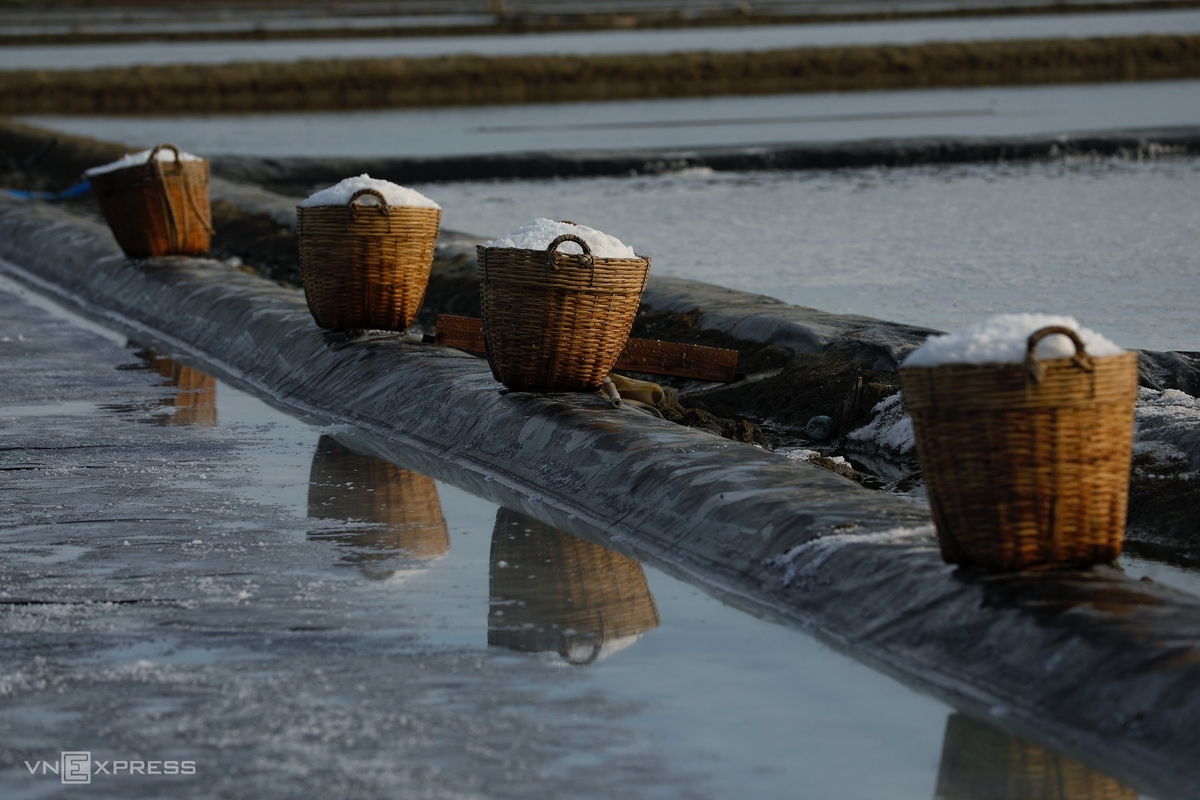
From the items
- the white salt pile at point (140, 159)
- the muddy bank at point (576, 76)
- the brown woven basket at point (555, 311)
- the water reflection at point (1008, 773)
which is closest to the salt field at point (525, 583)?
the water reflection at point (1008, 773)

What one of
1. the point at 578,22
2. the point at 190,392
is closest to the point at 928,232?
the point at 190,392

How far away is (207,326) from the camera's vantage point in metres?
10.4

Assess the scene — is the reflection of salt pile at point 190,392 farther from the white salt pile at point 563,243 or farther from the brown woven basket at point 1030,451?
the brown woven basket at point 1030,451

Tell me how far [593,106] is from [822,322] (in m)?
26.9

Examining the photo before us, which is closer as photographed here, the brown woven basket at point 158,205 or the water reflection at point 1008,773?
the water reflection at point 1008,773

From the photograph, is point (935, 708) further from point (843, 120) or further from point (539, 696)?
point (843, 120)

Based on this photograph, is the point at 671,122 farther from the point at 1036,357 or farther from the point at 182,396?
the point at 1036,357

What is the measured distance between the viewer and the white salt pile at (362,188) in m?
8.51

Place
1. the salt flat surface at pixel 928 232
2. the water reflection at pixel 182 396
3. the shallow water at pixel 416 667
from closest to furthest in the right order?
the shallow water at pixel 416 667 < the water reflection at pixel 182 396 < the salt flat surface at pixel 928 232

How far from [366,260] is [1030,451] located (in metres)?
4.75

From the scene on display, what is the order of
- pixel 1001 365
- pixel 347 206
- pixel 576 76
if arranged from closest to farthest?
1. pixel 1001 365
2. pixel 347 206
3. pixel 576 76

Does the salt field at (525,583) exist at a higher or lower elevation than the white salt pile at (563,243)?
lower

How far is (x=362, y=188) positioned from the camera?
8.48m

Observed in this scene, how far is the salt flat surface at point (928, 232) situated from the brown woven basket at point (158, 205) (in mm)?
3184
